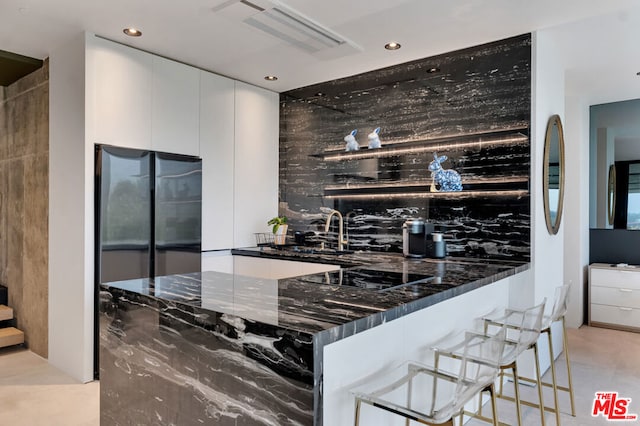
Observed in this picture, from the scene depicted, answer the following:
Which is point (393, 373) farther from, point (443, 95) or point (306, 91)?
point (306, 91)

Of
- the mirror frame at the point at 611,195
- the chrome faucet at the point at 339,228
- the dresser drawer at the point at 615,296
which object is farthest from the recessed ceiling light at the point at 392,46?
the dresser drawer at the point at 615,296

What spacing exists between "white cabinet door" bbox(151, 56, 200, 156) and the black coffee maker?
2.11 m

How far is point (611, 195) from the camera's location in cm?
518

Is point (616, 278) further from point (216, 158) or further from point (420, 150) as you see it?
point (216, 158)

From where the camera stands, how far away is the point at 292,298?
181 centimetres

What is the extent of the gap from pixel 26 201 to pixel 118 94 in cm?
165

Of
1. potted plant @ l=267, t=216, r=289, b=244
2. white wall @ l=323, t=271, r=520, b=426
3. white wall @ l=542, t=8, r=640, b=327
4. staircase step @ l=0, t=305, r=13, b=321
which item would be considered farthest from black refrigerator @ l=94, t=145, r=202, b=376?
white wall @ l=542, t=8, r=640, b=327

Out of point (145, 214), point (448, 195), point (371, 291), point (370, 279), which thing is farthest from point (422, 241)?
point (145, 214)

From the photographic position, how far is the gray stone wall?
403 centimetres

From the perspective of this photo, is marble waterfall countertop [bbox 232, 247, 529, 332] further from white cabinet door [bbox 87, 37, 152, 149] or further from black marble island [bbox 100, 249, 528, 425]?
white cabinet door [bbox 87, 37, 152, 149]

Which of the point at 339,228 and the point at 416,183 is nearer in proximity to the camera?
the point at 416,183

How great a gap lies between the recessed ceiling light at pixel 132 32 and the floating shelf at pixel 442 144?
2.10m

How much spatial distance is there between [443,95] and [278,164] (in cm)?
207

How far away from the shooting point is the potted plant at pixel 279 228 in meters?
4.71
